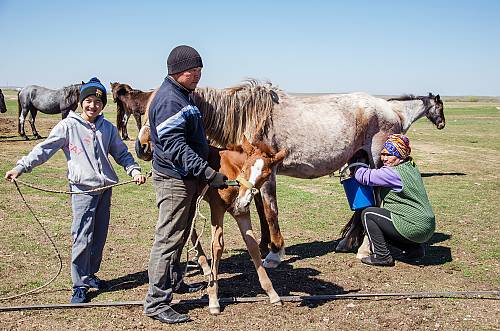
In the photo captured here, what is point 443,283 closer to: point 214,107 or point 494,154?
point 214,107

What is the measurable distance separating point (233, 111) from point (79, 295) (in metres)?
2.70

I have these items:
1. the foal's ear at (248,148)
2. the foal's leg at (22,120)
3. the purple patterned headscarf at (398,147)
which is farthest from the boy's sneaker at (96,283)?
the foal's leg at (22,120)

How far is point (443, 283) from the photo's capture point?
576cm

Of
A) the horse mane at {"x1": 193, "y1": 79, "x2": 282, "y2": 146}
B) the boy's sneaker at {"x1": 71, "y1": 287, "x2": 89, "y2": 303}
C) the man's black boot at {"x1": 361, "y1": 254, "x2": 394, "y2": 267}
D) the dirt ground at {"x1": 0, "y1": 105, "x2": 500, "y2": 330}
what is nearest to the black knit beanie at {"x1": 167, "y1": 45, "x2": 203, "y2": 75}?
the horse mane at {"x1": 193, "y1": 79, "x2": 282, "y2": 146}

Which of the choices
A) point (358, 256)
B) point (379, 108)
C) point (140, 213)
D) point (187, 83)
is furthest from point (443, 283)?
point (140, 213)

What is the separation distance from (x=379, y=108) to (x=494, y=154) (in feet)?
41.5

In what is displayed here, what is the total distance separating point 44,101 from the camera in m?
19.9

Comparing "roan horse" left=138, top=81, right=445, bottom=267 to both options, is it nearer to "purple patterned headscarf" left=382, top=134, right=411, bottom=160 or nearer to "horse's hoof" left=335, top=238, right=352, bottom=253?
"purple patterned headscarf" left=382, top=134, right=411, bottom=160

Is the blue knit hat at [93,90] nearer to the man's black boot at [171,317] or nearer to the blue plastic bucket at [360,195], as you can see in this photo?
the man's black boot at [171,317]

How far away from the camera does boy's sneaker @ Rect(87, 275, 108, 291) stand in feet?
17.5

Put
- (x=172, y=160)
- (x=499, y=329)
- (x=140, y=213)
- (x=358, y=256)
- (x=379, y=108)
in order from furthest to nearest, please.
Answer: (x=140, y=213)
(x=379, y=108)
(x=358, y=256)
(x=499, y=329)
(x=172, y=160)

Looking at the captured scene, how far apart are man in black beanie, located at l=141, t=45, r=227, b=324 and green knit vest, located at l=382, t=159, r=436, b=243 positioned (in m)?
2.65

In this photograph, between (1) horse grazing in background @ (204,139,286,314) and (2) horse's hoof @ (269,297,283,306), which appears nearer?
(1) horse grazing in background @ (204,139,286,314)

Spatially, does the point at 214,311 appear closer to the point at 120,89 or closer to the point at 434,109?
the point at 434,109
